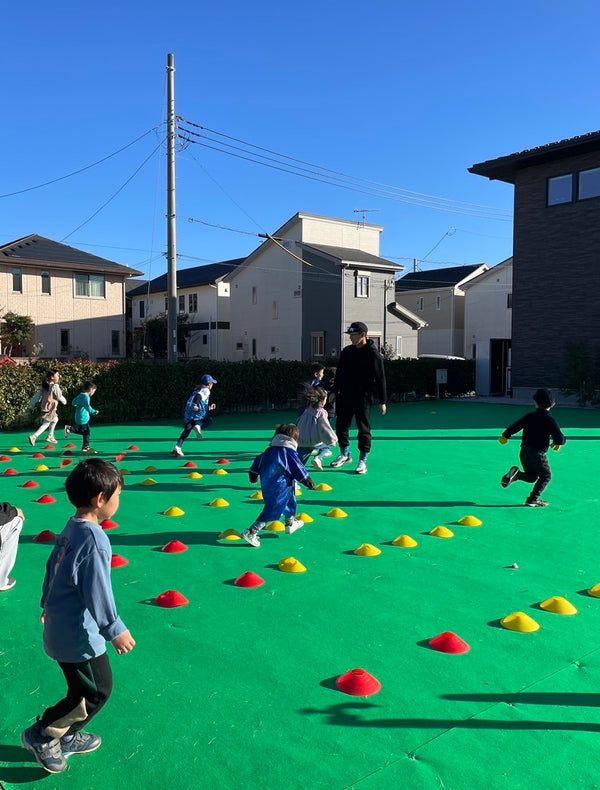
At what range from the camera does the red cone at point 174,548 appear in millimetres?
5820

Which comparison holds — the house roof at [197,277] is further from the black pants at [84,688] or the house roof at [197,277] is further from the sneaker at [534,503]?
the black pants at [84,688]

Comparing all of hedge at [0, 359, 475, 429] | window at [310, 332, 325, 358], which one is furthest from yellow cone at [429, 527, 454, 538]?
window at [310, 332, 325, 358]

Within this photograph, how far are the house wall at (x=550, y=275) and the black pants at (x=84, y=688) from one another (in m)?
23.5

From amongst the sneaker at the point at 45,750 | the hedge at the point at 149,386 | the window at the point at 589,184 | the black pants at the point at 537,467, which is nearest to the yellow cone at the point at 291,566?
the sneaker at the point at 45,750

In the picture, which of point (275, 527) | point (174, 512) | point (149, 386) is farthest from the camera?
point (149, 386)

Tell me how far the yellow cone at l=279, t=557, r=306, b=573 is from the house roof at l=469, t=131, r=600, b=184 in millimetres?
21369

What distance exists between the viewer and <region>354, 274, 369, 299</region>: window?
1468 inches

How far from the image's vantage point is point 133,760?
9.12ft

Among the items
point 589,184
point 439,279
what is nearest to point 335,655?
point 589,184

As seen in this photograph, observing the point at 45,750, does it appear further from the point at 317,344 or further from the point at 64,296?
the point at 64,296

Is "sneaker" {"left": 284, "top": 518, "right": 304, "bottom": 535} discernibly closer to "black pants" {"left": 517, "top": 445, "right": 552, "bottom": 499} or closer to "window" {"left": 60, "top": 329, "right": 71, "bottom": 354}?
"black pants" {"left": 517, "top": 445, "right": 552, "bottom": 499}

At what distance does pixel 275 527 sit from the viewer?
6.68 metres

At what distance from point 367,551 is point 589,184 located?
21646mm

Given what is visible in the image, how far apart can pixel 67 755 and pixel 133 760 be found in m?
0.28
